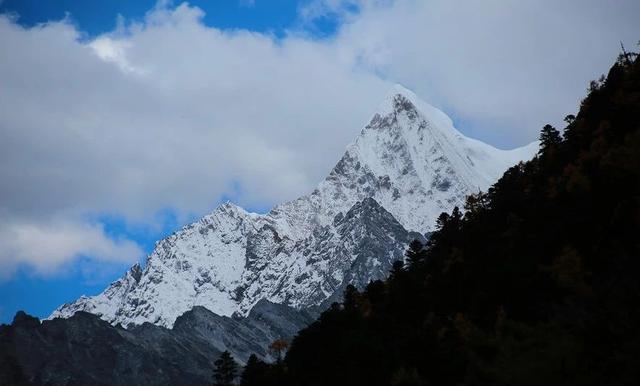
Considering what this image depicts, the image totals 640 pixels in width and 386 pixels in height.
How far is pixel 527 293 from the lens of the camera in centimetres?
6072

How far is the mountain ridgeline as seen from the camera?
43.6 m

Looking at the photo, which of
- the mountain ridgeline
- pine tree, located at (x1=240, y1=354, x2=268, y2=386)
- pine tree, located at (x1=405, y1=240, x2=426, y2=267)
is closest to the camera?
the mountain ridgeline

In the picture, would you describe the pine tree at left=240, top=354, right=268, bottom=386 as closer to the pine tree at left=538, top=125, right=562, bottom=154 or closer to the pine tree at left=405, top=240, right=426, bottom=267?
the pine tree at left=405, top=240, right=426, bottom=267

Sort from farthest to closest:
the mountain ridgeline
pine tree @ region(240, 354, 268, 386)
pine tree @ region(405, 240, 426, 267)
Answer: pine tree @ region(405, 240, 426, 267), pine tree @ region(240, 354, 268, 386), the mountain ridgeline

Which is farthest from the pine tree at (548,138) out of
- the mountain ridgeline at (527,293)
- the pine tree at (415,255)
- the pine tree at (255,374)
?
the pine tree at (255,374)

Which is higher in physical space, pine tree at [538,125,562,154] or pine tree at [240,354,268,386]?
pine tree at [538,125,562,154]

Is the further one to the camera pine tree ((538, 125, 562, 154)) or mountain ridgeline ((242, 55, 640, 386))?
pine tree ((538, 125, 562, 154))

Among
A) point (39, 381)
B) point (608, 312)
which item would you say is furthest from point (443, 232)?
point (39, 381)

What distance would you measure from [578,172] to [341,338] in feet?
105

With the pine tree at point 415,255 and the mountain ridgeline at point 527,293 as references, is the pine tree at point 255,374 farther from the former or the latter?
the pine tree at point 415,255

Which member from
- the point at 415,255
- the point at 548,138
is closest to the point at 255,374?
the point at 415,255

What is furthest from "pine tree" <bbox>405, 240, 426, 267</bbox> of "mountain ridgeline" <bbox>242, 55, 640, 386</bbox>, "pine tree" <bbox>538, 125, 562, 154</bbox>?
"pine tree" <bbox>538, 125, 562, 154</bbox>

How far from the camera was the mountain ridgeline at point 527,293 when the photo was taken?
143ft

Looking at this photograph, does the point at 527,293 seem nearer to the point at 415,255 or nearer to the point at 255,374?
the point at 415,255
